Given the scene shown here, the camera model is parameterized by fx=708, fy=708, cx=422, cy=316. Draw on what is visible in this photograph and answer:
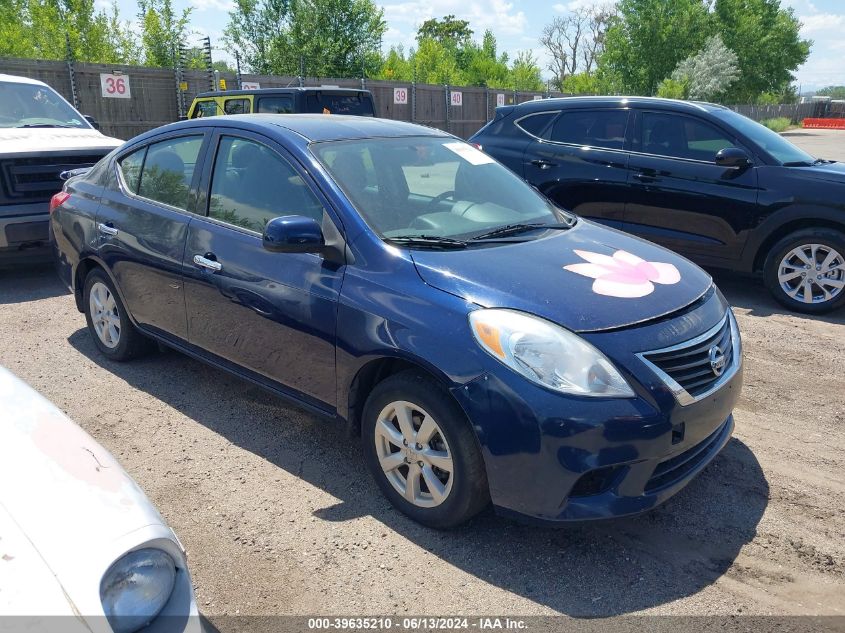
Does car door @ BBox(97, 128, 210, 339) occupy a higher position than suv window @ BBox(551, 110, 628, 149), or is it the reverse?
suv window @ BBox(551, 110, 628, 149)

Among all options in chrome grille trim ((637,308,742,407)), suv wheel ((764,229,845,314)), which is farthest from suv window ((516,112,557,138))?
chrome grille trim ((637,308,742,407))

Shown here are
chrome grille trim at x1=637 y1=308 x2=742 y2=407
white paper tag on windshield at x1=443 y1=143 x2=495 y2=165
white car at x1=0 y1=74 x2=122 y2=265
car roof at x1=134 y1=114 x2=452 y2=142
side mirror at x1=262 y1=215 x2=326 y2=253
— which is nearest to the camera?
chrome grille trim at x1=637 y1=308 x2=742 y2=407

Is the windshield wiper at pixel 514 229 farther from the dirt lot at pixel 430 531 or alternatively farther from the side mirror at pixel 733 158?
the side mirror at pixel 733 158

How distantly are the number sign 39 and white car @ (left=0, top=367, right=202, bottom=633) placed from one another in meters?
16.8

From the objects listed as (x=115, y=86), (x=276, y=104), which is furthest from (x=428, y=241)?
(x=115, y=86)

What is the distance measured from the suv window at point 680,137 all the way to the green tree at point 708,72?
137 feet

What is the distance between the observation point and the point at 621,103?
23.8ft

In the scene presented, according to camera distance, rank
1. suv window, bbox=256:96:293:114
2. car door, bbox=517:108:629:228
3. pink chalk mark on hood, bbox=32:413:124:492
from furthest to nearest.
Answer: suv window, bbox=256:96:293:114, car door, bbox=517:108:629:228, pink chalk mark on hood, bbox=32:413:124:492

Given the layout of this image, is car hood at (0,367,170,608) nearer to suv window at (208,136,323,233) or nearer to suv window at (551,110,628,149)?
suv window at (208,136,323,233)

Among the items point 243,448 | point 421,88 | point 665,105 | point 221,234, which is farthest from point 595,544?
point 421,88

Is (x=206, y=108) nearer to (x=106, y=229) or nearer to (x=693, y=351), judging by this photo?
(x=106, y=229)

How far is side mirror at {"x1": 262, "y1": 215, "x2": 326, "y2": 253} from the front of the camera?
126 inches

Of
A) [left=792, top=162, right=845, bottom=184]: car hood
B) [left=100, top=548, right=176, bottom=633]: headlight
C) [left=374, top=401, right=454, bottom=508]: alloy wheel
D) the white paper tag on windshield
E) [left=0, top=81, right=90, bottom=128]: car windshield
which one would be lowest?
[left=374, top=401, right=454, bottom=508]: alloy wheel

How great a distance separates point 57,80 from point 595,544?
16672 mm
